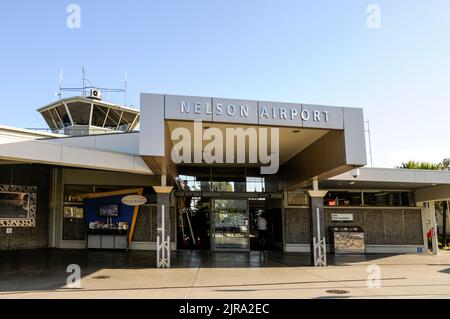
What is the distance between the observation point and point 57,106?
23531 millimetres

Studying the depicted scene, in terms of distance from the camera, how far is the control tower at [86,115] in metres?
23.0

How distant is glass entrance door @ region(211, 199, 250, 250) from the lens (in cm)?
1692

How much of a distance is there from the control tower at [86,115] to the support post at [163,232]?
40.1ft

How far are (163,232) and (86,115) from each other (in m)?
14.6

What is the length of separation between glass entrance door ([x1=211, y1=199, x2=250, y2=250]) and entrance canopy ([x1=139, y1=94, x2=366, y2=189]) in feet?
15.7

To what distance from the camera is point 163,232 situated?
11.0m

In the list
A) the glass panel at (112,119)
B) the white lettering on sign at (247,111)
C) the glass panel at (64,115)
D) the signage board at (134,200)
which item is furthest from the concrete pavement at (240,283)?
the glass panel at (64,115)

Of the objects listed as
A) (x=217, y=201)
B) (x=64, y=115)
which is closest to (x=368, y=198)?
(x=217, y=201)

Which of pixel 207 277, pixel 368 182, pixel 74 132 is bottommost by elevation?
pixel 207 277

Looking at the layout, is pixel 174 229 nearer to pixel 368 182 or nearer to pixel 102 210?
pixel 102 210

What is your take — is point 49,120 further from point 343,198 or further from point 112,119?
point 343,198

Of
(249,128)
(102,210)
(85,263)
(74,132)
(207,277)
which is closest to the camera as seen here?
(207,277)
